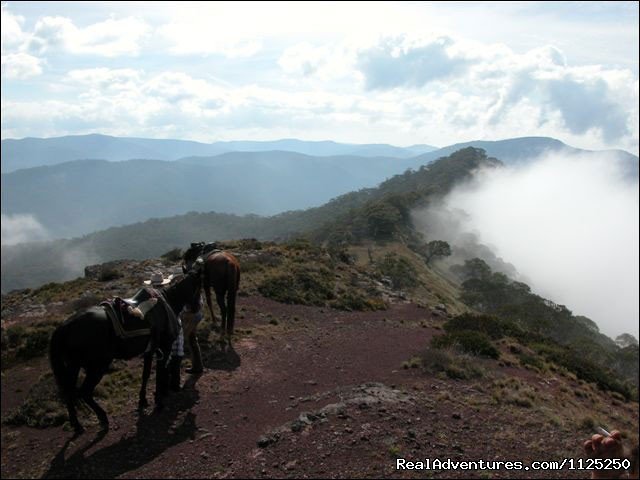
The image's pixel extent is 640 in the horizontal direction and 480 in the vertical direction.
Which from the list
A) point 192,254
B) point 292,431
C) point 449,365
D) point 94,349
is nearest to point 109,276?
point 192,254

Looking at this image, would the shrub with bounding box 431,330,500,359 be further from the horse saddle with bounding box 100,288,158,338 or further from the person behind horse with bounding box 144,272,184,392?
the horse saddle with bounding box 100,288,158,338

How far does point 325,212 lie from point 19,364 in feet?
500

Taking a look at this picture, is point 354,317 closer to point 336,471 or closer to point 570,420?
point 570,420

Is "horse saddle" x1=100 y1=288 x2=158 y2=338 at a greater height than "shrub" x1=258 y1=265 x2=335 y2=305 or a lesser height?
greater

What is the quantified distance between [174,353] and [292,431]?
2.65m

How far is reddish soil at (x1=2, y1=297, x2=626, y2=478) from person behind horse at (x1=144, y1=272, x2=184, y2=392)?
0.30 meters

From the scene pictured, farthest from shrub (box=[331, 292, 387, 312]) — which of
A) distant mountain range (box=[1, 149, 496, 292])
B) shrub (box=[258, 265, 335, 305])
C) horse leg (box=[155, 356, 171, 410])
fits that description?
distant mountain range (box=[1, 149, 496, 292])

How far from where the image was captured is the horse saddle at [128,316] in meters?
7.78

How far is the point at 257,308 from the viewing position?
17.1 meters

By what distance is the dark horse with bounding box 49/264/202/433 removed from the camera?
7.48 meters

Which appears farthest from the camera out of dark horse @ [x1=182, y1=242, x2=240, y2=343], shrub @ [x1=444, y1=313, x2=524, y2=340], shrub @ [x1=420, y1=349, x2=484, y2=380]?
shrub @ [x1=444, y1=313, x2=524, y2=340]

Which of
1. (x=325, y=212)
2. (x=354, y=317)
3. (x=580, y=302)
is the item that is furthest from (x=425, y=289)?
(x=580, y=302)

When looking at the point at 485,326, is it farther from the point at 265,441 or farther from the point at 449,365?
the point at 265,441

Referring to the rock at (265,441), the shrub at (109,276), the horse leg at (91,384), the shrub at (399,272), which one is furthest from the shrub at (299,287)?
the shrub at (399,272)
